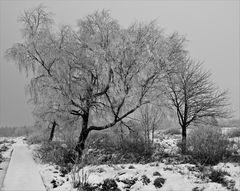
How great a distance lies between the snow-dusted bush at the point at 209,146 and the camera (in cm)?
1414

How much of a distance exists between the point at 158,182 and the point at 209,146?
16.3ft

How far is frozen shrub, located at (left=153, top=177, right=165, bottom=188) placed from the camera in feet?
34.9

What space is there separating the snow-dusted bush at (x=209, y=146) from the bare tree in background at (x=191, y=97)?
310 cm

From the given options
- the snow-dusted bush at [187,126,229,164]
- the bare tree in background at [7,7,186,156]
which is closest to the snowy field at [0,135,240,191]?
the snow-dusted bush at [187,126,229,164]

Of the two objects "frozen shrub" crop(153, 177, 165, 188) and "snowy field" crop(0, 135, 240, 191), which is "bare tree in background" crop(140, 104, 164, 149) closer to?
"snowy field" crop(0, 135, 240, 191)

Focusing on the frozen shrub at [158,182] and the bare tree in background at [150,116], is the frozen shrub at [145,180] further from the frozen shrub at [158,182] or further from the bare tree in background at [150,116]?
the bare tree in background at [150,116]

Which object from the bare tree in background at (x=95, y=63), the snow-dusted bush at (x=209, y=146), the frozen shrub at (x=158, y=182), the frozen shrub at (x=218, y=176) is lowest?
the frozen shrub at (x=158, y=182)

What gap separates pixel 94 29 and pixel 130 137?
8.26m

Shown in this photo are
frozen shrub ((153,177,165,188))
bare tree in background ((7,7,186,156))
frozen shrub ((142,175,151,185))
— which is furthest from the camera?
bare tree in background ((7,7,186,156))

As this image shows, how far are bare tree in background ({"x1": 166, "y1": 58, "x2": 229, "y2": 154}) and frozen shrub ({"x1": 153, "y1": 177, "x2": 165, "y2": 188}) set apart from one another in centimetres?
859

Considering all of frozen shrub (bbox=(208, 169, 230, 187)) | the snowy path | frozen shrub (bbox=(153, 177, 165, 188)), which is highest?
frozen shrub (bbox=(208, 169, 230, 187))

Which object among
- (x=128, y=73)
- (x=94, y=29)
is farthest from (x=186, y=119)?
(x=94, y=29)

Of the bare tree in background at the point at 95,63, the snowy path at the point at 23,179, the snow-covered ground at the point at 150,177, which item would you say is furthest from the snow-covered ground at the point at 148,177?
the bare tree in background at the point at 95,63

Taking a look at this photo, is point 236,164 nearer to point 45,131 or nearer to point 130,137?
point 130,137
